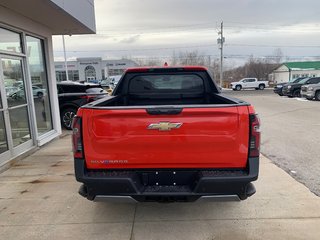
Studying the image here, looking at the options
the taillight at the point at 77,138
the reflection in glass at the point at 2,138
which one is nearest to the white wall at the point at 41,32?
the reflection in glass at the point at 2,138

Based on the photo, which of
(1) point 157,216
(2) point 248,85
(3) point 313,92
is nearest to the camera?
(1) point 157,216

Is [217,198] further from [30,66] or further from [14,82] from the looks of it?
[30,66]

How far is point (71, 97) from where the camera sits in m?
10.6

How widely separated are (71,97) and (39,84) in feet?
7.72

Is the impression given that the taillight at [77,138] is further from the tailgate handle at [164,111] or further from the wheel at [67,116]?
the wheel at [67,116]

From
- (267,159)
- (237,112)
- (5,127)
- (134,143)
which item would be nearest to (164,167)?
(134,143)

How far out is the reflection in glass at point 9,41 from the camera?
6340 millimetres

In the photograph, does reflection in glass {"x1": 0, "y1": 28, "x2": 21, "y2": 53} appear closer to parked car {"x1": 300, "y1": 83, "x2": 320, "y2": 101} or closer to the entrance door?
the entrance door

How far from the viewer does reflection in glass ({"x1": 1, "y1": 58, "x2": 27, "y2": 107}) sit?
21.2ft

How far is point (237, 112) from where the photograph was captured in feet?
9.76

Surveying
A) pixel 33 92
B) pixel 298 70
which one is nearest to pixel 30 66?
pixel 33 92

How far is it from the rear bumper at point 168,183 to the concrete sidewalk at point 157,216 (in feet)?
1.87

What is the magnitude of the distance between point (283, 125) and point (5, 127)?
28.7 ft

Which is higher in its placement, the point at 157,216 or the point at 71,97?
the point at 71,97
